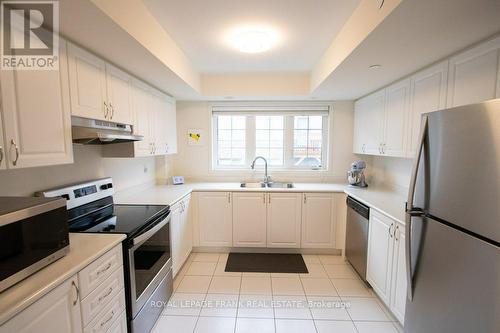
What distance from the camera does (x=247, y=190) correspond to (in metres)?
2.94

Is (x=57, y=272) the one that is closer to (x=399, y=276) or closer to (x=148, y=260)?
(x=148, y=260)

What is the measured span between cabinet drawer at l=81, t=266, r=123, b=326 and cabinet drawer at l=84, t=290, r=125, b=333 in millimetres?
29

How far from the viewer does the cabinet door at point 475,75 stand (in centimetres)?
136

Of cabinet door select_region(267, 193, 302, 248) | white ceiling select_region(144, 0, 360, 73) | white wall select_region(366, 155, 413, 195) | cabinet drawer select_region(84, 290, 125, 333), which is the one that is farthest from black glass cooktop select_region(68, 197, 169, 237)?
white wall select_region(366, 155, 413, 195)

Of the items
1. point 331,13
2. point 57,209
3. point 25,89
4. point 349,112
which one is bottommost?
point 57,209

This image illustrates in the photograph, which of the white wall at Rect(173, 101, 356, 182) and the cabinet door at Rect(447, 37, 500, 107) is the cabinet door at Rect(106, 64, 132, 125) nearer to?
the white wall at Rect(173, 101, 356, 182)

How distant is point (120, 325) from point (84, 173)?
4.03 feet

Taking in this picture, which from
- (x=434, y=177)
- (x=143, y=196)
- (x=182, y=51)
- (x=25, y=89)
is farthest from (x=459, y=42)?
(x=143, y=196)

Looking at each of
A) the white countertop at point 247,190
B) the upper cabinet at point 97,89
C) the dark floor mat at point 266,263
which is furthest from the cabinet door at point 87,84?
the dark floor mat at point 266,263

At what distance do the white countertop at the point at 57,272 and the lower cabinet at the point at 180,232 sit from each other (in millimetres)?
966

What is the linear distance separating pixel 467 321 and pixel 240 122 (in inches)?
123

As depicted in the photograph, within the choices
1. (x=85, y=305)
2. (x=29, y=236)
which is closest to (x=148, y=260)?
(x=85, y=305)

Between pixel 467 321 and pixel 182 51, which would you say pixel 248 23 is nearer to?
pixel 182 51

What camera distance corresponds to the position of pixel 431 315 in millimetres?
1170
